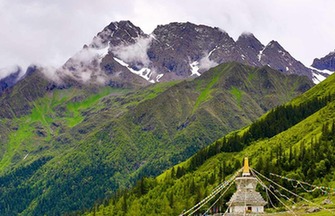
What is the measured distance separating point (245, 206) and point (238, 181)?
3157 millimetres

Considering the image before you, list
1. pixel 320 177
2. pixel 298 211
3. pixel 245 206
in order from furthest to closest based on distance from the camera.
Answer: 1. pixel 320 177
2. pixel 298 211
3. pixel 245 206

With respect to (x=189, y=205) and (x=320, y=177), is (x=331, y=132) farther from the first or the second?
(x=189, y=205)

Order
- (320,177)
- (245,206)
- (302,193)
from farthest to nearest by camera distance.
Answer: (320,177), (302,193), (245,206)

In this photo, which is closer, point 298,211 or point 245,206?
point 245,206

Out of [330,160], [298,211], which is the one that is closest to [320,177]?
[330,160]

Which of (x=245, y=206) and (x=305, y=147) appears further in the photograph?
(x=305, y=147)

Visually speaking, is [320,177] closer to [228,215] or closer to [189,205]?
[189,205]

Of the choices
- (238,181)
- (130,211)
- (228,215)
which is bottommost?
(130,211)

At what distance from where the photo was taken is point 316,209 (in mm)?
120500

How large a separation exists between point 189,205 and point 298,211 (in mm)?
59615

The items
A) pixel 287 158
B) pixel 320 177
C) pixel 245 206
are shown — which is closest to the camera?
pixel 245 206

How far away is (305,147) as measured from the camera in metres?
199

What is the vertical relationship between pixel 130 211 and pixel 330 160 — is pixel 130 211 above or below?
below

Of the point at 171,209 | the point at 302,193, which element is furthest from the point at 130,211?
the point at 302,193
